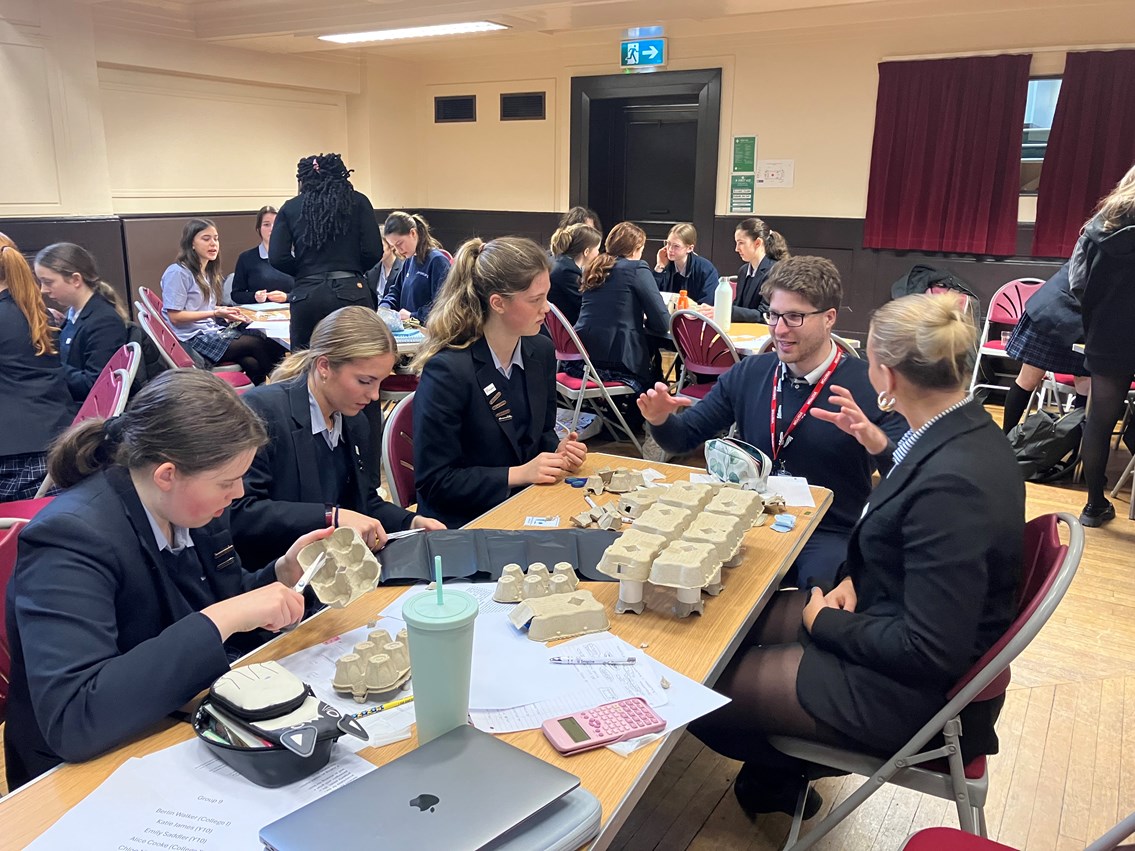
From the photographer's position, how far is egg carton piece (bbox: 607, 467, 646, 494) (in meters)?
2.12

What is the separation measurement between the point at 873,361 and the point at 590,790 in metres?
1.09

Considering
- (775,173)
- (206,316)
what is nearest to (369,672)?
(206,316)

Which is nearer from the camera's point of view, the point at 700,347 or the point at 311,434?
the point at 311,434

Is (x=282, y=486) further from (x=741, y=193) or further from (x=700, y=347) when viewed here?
(x=741, y=193)

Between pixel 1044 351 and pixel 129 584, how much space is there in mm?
4239

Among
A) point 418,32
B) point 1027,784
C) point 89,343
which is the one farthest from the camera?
point 418,32

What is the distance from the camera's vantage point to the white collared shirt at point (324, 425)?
1.98m

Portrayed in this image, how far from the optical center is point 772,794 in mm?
Result: 2061

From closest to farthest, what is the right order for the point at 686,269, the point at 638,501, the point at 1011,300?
the point at 638,501
the point at 1011,300
the point at 686,269

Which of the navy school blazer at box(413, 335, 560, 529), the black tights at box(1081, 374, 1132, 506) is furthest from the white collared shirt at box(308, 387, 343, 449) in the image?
the black tights at box(1081, 374, 1132, 506)

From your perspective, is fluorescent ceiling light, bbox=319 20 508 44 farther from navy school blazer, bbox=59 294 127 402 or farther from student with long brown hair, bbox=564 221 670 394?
navy school blazer, bbox=59 294 127 402

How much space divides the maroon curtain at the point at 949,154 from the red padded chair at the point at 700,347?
3.12 metres

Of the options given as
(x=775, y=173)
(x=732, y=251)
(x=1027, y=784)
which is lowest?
(x=1027, y=784)

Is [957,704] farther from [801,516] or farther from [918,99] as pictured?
[918,99]
